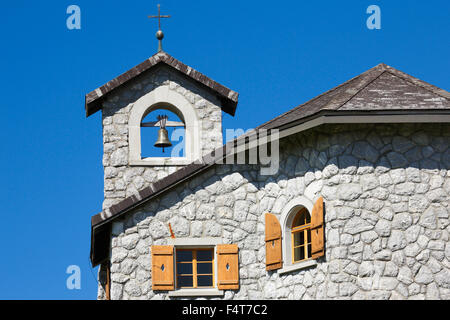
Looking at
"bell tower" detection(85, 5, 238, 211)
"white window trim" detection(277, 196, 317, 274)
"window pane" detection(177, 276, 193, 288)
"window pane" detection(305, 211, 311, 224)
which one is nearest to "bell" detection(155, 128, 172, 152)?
"bell tower" detection(85, 5, 238, 211)

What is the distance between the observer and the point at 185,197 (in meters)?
21.5

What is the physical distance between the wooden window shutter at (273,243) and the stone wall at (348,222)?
0.23 meters

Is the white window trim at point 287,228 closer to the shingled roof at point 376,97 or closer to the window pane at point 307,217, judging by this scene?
the window pane at point 307,217

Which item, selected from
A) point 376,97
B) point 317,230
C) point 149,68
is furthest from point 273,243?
point 149,68

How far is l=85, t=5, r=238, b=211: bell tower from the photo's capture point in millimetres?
Answer: 24891

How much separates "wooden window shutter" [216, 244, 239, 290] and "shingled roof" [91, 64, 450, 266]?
66.2 inches

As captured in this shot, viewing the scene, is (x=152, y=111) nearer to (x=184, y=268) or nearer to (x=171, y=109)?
(x=171, y=109)

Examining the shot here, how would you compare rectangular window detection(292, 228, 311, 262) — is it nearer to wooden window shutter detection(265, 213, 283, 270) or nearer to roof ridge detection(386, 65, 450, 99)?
wooden window shutter detection(265, 213, 283, 270)

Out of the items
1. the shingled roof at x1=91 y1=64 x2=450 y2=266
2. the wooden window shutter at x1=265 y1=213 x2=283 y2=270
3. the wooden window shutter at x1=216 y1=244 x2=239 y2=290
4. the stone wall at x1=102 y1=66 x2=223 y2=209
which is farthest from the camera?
the stone wall at x1=102 y1=66 x2=223 y2=209

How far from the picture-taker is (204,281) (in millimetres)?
21312

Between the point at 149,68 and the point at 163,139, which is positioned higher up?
the point at 149,68

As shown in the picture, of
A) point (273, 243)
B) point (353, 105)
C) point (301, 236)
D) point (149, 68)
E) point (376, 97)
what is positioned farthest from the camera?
point (149, 68)

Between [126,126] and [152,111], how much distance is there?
852 millimetres

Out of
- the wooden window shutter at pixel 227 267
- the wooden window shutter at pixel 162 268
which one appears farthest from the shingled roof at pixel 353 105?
the wooden window shutter at pixel 227 267
